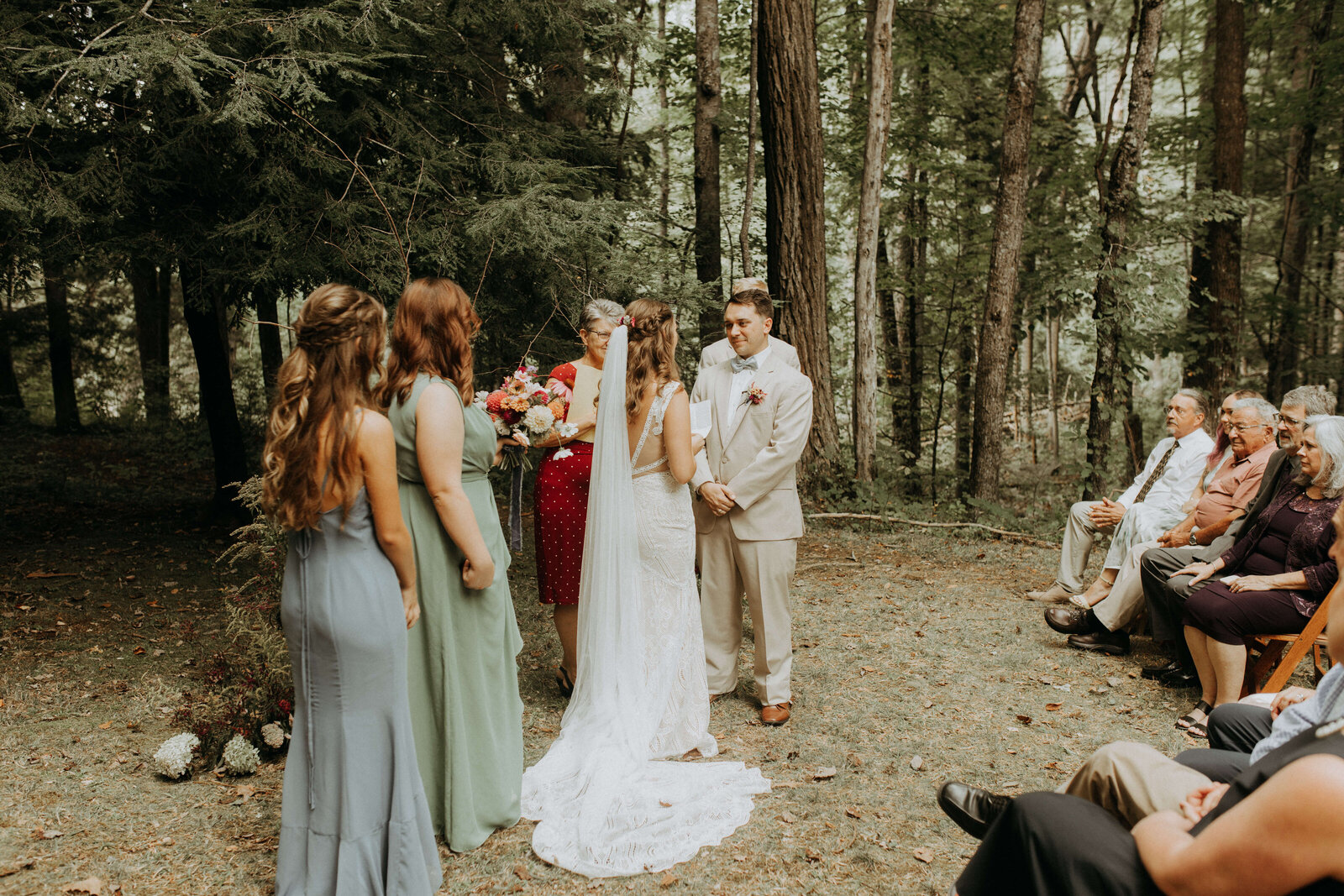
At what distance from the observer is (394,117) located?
634cm

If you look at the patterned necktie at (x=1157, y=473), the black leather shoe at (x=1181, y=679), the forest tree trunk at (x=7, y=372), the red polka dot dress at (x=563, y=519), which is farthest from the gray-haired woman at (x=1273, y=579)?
the forest tree trunk at (x=7, y=372)

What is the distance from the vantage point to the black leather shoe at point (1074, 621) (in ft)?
19.3

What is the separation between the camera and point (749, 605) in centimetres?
457

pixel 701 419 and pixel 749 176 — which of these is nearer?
pixel 701 419

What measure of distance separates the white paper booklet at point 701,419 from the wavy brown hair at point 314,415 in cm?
209

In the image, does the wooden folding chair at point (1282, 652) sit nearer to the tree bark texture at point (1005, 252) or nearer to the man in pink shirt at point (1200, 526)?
the man in pink shirt at point (1200, 526)

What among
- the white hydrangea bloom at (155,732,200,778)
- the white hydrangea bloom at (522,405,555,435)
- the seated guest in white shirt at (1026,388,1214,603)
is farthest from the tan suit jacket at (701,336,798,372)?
the white hydrangea bloom at (155,732,200,778)

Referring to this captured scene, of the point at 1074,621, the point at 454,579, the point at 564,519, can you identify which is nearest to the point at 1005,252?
the point at 1074,621

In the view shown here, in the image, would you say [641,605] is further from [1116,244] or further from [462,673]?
[1116,244]

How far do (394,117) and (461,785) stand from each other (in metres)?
5.14

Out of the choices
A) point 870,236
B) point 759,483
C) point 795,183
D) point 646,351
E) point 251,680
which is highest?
point 795,183

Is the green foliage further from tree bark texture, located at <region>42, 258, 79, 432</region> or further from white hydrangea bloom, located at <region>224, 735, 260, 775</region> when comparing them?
tree bark texture, located at <region>42, 258, 79, 432</region>

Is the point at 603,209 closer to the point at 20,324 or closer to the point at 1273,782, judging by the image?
the point at 1273,782

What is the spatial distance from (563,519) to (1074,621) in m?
3.83
